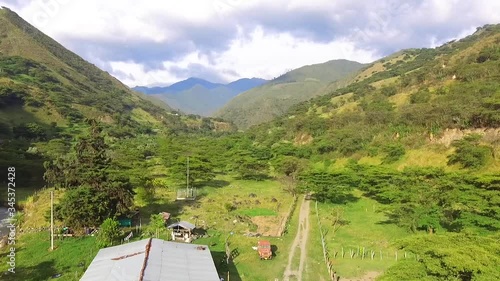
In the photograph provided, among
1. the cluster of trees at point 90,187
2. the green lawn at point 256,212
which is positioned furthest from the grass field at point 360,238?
the cluster of trees at point 90,187

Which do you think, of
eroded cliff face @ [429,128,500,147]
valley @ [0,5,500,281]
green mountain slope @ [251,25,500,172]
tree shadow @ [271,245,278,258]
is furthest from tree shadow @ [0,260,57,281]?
eroded cliff face @ [429,128,500,147]

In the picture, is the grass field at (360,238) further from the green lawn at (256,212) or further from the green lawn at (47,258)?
the green lawn at (47,258)

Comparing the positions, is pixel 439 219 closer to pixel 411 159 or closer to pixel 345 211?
pixel 345 211

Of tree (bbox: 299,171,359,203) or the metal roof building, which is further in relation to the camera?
tree (bbox: 299,171,359,203)

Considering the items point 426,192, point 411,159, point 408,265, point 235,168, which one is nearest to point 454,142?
point 411,159

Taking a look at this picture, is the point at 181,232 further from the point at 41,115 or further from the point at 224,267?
the point at 41,115

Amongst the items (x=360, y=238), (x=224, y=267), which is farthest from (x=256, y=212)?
(x=224, y=267)

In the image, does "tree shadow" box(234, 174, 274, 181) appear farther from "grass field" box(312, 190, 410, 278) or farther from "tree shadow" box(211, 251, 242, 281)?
"tree shadow" box(211, 251, 242, 281)
